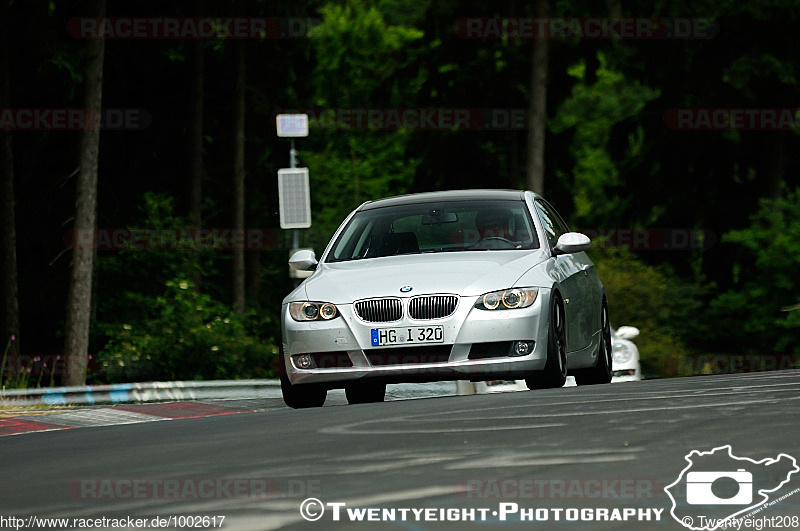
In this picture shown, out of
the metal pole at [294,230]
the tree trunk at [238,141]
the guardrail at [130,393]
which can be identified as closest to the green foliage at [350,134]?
the tree trunk at [238,141]

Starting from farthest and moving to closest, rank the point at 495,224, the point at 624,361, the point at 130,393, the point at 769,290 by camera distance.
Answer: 1. the point at 769,290
2. the point at 624,361
3. the point at 130,393
4. the point at 495,224

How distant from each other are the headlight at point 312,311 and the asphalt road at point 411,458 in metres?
1.31

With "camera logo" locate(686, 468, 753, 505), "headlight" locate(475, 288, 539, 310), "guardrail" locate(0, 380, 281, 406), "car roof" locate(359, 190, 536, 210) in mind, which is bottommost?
"guardrail" locate(0, 380, 281, 406)

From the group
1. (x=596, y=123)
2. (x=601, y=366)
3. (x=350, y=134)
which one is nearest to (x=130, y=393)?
(x=601, y=366)

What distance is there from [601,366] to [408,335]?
3.33 metres

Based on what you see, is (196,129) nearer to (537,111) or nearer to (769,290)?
(537,111)

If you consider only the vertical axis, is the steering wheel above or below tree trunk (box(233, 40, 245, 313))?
below

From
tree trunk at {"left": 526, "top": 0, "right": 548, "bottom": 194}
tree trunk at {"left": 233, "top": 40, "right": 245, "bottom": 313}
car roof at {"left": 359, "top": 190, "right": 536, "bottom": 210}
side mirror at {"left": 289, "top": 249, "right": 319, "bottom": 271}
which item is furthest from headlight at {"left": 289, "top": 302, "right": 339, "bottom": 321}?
tree trunk at {"left": 233, "top": 40, "right": 245, "bottom": 313}

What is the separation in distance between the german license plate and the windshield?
4.57 feet

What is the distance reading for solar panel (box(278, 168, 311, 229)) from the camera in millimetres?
26438

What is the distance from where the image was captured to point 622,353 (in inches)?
873

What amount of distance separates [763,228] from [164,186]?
1632 centimetres

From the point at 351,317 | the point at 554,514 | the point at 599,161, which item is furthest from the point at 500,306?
the point at 599,161

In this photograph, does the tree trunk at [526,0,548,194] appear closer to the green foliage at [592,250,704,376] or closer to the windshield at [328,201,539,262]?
the green foliage at [592,250,704,376]
